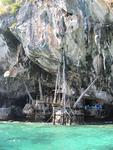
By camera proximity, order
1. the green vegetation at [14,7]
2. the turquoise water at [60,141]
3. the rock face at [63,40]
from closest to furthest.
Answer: the turquoise water at [60,141], the rock face at [63,40], the green vegetation at [14,7]

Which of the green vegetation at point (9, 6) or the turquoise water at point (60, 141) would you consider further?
the green vegetation at point (9, 6)

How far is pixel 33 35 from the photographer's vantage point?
2992 centimetres

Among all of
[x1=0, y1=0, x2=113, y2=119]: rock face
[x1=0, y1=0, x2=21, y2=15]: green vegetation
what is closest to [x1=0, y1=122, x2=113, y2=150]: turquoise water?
[x1=0, y1=0, x2=113, y2=119]: rock face

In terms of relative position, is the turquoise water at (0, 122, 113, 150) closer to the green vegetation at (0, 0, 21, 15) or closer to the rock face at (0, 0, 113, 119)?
the rock face at (0, 0, 113, 119)

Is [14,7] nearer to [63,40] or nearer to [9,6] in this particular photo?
[9,6]

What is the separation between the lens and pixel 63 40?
93.5 feet

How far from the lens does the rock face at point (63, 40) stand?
2712cm

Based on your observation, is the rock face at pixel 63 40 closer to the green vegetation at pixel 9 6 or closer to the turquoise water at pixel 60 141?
the green vegetation at pixel 9 6

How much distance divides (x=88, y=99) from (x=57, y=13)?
851cm

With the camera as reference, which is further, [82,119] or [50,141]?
[82,119]

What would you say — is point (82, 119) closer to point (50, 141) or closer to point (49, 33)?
point (49, 33)

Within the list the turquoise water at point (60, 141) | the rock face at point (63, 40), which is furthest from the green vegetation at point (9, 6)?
the turquoise water at point (60, 141)

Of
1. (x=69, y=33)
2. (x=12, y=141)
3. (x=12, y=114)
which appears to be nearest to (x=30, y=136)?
(x=12, y=141)

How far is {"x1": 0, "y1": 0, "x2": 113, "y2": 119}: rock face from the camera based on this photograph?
27125 mm
